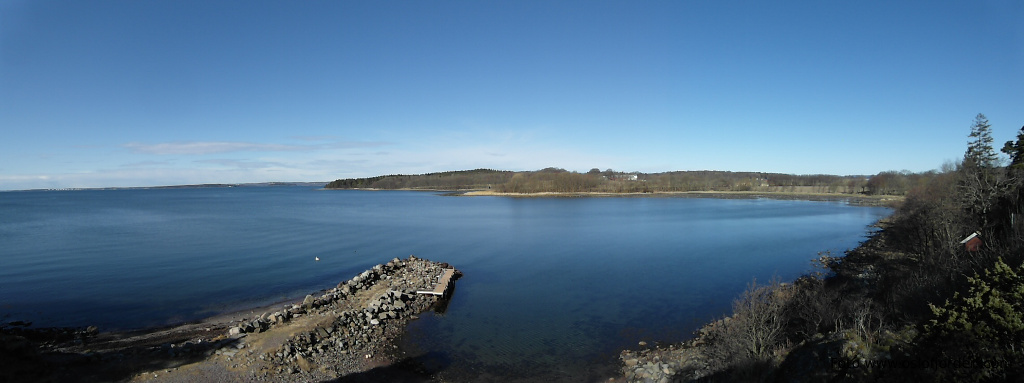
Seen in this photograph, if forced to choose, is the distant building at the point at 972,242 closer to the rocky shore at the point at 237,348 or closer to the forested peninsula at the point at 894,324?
the forested peninsula at the point at 894,324

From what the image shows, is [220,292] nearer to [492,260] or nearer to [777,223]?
[492,260]

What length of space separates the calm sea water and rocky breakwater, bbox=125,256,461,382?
35.8 inches

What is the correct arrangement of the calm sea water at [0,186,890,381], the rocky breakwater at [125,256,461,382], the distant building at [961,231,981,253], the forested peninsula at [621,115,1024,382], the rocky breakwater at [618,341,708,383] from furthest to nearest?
the distant building at [961,231,981,253] < the calm sea water at [0,186,890,381] < the rocky breakwater at [125,256,461,382] < the rocky breakwater at [618,341,708,383] < the forested peninsula at [621,115,1024,382]

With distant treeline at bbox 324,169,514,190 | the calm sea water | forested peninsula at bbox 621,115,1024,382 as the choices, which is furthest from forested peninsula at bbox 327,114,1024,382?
distant treeline at bbox 324,169,514,190

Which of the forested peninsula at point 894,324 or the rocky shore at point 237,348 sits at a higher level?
the forested peninsula at point 894,324

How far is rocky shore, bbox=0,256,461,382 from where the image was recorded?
27.8ft

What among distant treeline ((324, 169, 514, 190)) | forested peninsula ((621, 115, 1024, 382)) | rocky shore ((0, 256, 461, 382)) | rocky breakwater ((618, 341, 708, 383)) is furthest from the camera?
distant treeline ((324, 169, 514, 190))

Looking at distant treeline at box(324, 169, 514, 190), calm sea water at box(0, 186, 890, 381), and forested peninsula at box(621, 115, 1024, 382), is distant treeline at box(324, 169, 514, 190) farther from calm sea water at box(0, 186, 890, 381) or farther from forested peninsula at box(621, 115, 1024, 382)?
forested peninsula at box(621, 115, 1024, 382)

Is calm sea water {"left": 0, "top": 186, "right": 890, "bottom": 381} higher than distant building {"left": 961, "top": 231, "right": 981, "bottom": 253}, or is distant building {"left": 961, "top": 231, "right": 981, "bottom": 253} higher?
distant building {"left": 961, "top": 231, "right": 981, "bottom": 253}

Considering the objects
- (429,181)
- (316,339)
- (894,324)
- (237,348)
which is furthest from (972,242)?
(429,181)

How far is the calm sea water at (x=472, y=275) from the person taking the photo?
37.4 ft

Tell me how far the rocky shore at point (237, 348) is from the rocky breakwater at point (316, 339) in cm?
2

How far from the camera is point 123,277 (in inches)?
703

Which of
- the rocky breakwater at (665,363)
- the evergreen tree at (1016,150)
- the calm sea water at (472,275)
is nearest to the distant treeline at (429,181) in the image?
the calm sea water at (472,275)
